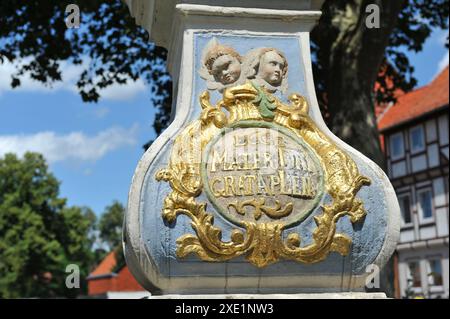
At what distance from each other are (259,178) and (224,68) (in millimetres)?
739

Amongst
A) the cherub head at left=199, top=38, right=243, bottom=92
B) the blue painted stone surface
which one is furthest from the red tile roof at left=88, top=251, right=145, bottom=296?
the blue painted stone surface

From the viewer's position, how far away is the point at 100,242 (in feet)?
268

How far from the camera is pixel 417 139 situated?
28.9 m

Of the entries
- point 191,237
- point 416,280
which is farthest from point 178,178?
point 416,280

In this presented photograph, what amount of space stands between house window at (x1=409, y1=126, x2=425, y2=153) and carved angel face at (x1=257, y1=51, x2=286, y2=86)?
25473 mm

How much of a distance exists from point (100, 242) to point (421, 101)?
57371mm

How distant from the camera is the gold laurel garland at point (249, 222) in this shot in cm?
366

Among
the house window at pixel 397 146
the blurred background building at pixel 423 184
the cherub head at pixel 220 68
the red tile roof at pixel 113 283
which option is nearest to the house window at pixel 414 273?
the blurred background building at pixel 423 184

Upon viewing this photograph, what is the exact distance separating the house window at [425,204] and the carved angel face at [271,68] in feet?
82.4

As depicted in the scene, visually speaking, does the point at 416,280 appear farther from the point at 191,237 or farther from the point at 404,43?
the point at 191,237

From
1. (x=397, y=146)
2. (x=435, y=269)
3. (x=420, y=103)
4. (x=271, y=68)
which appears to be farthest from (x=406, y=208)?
(x=271, y=68)

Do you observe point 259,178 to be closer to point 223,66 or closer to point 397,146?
point 223,66

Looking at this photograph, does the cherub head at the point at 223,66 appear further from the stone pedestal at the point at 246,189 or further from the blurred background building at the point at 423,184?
the blurred background building at the point at 423,184
